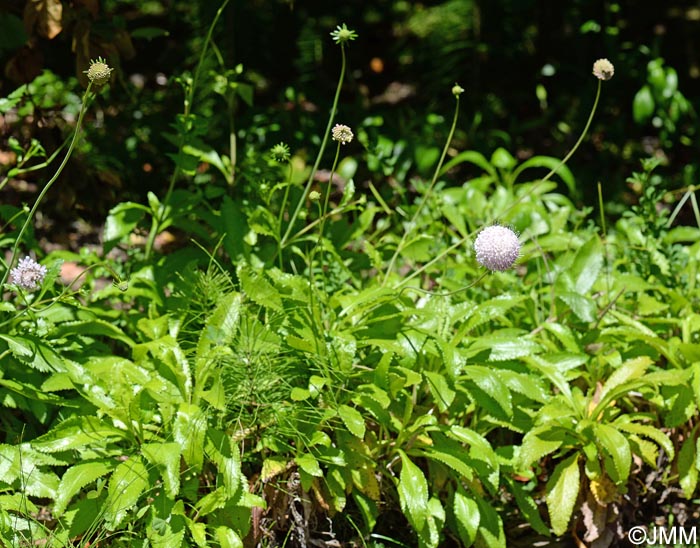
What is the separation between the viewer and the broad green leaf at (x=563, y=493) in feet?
8.52

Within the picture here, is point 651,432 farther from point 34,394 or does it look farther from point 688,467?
point 34,394

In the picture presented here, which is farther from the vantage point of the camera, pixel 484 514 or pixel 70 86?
pixel 70 86

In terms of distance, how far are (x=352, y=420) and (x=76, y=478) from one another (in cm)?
68

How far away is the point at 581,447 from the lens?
2.74 m

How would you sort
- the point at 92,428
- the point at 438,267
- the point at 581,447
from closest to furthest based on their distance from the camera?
1. the point at 92,428
2. the point at 581,447
3. the point at 438,267

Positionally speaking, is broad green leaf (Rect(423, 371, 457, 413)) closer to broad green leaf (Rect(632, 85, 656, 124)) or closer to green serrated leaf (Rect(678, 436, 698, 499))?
green serrated leaf (Rect(678, 436, 698, 499))

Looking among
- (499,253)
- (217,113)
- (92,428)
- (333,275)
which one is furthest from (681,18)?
(92,428)

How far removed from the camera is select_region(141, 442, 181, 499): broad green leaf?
231cm

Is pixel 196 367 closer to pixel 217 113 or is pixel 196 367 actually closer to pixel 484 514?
pixel 484 514

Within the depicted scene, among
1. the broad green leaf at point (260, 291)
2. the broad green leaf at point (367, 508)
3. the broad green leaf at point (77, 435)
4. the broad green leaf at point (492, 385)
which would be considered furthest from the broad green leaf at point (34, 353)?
the broad green leaf at point (492, 385)

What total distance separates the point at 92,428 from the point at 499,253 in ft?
3.63

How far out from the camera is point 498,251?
7.50 feet

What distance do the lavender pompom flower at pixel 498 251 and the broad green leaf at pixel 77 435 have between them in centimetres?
101

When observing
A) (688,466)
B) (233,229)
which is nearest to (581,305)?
(688,466)
